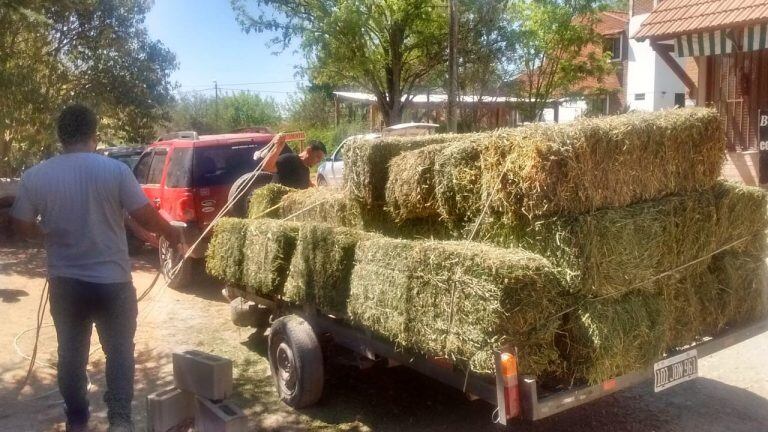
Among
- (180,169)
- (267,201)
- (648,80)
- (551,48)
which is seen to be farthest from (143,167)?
(648,80)

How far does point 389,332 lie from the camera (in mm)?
4395

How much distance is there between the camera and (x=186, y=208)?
30.0 ft

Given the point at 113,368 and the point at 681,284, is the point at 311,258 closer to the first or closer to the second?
the point at 113,368

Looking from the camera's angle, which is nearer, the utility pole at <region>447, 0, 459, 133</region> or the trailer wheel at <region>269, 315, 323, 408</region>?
the trailer wheel at <region>269, 315, 323, 408</region>

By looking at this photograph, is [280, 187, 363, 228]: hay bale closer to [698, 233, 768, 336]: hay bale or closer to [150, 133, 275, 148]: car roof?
[698, 233, 768, 336]: hay bale

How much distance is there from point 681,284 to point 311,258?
2.52 m

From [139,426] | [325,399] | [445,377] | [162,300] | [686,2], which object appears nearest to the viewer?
[445,377]

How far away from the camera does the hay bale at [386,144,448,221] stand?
16.3 feet

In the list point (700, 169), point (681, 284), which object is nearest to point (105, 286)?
point (681, 284)

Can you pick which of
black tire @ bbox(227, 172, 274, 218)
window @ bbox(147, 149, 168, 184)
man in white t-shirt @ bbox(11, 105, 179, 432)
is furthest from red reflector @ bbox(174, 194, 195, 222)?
man in white t-shirt @ bbox(11, 105, 179, 432)

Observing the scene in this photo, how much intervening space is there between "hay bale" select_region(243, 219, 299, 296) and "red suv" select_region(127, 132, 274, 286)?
302 cm

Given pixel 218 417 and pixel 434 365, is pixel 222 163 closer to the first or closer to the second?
pixel 218 417

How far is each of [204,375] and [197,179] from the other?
197 inches

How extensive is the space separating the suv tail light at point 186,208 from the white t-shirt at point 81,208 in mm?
5122
